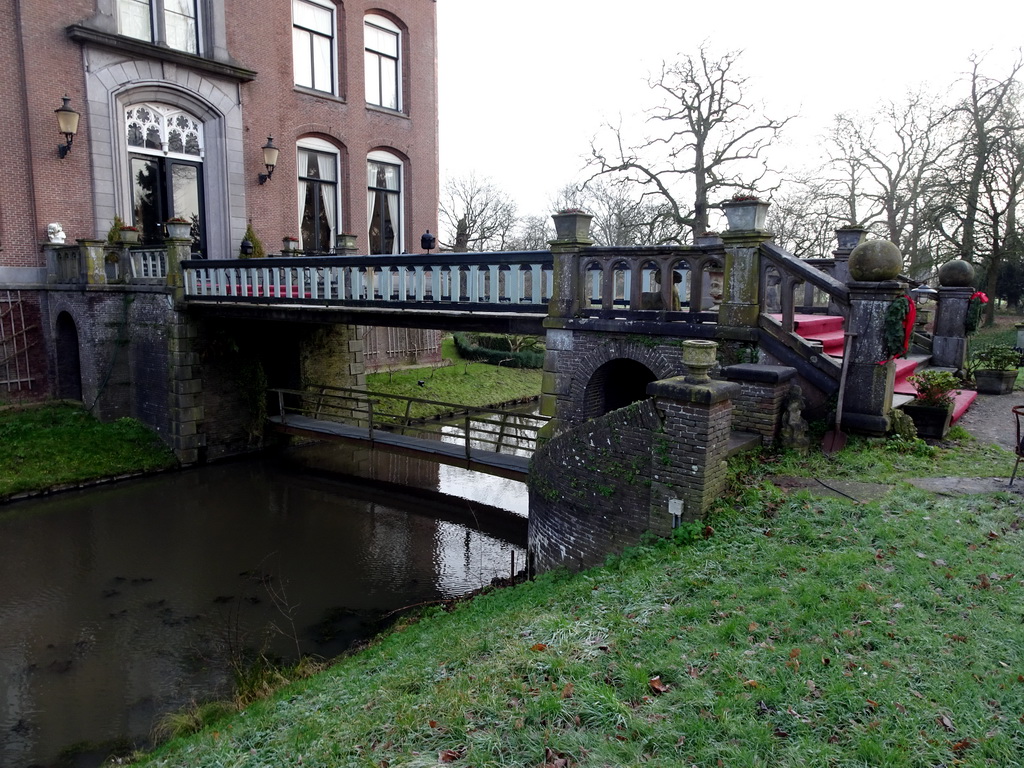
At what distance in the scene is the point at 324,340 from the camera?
1817 cm

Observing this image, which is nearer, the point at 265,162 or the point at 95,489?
the point at 95,489

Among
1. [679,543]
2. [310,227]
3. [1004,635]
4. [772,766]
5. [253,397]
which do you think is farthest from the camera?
[310,227]

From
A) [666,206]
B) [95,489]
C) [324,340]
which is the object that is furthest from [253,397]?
[666,206]

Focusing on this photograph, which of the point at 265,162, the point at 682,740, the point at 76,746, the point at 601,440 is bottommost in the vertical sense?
the point at 76,746

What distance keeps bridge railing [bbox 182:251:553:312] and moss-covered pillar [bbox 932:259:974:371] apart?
6708mm

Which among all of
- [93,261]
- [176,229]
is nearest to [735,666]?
[176,229]

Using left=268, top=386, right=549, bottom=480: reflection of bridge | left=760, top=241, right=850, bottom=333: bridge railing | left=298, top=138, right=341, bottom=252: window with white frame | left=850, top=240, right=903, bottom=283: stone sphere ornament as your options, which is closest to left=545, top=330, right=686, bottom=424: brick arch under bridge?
left=268, top=386, right=549, bottom=480: reflection of bridge

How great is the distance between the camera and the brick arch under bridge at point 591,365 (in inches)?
339

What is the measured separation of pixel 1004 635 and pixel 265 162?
19.0m

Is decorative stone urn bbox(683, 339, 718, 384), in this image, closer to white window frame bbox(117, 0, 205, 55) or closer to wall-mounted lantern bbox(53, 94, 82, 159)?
wall-mounted lantern bbox(53, 94, 82, 159)

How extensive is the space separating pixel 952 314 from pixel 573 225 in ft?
22.7

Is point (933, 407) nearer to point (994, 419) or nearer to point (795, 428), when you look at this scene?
point (795, 428)

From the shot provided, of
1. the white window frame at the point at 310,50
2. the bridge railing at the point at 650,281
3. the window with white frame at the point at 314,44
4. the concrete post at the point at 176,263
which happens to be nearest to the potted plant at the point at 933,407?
the bridge railing at the point at 650,281

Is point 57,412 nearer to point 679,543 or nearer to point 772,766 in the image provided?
point 679,543
